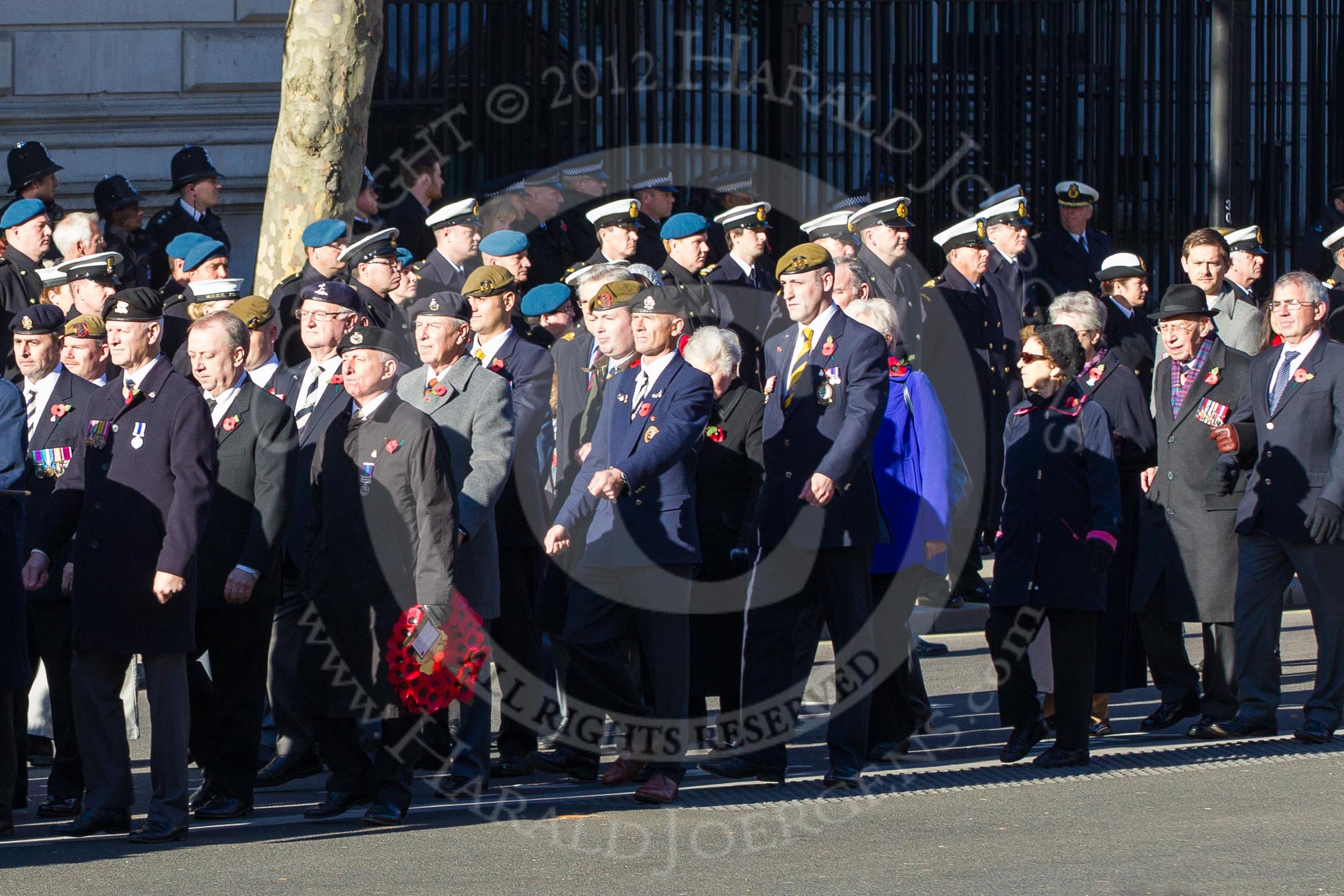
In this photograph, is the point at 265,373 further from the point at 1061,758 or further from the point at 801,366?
the point at 1061,758

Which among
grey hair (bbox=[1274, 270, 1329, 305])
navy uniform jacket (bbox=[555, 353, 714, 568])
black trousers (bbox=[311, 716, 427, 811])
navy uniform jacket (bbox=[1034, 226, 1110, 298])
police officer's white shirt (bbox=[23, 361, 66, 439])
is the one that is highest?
navy uniform jacket (bbox=[1034, 226, 1110, 298])

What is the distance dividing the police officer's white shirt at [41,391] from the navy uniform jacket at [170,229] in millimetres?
4252

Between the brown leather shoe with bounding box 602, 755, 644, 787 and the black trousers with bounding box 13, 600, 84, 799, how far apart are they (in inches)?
74.4

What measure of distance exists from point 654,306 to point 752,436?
2.72 feet

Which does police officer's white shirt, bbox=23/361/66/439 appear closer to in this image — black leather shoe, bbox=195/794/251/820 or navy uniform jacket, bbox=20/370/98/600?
navy uniform jacket, bbox=20/370/98/600

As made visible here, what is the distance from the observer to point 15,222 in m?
10.6

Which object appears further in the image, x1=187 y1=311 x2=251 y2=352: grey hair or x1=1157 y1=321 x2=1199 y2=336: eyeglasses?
x1=1157 y1=321 x2=1199 y2=336: eyeglasses

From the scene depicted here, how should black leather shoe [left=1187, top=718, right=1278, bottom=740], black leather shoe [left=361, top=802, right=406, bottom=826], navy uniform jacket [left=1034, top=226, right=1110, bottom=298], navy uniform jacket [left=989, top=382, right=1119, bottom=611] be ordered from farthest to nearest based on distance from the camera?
Result: 1. navy uniform jacket [left=1034, top=226, right=1110, bottom=298]
2. black leather shoe [left=1187, top=718, right=1278, bottom=740]
3. navy uniform jacket [left=989, top=382, right=1119, bottom=611]
4. black leather shoe [left=361, top=802, right=406, bottom=826]

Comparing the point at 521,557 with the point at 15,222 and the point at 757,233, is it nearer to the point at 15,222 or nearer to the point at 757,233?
the point at 757,233

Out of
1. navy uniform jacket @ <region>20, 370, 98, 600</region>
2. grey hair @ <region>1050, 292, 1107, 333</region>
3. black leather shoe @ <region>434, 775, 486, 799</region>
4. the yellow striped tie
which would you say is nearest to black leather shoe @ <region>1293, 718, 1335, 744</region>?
grey hair @ <region>1050, 292, 1107, 333</region>

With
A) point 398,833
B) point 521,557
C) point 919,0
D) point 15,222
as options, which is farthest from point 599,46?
point 398,833

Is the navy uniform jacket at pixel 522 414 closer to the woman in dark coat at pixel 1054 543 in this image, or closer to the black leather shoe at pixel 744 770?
the black leather shoe at pixel 744 770

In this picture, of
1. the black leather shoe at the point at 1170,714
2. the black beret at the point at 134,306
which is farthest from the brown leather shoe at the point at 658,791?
the black leather shoe at the point at 1170,714

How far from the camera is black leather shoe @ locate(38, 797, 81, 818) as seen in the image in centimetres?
732
